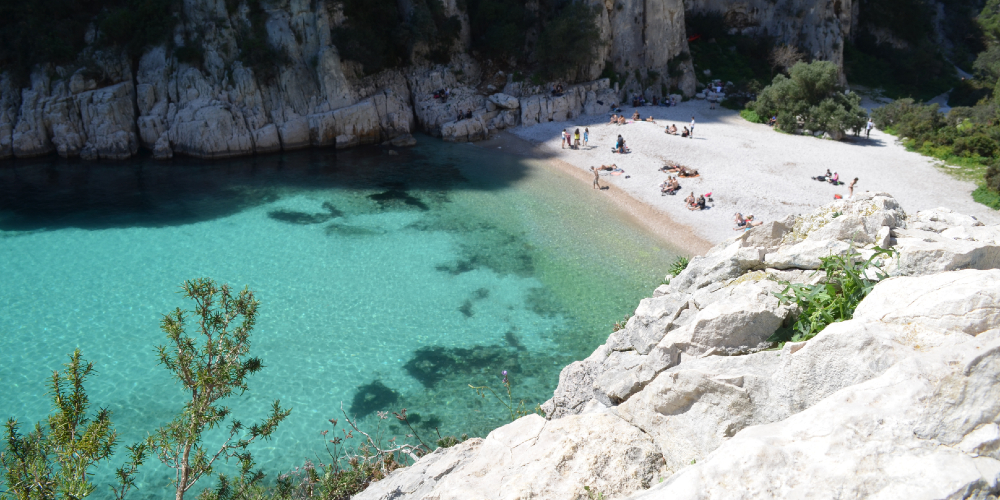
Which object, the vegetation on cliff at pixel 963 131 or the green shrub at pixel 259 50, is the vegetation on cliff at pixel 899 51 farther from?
the green shrub at pixel 259 50

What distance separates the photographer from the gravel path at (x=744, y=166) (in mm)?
26688

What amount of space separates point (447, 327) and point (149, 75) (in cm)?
2936

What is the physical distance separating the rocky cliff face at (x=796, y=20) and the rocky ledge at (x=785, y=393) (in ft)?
144

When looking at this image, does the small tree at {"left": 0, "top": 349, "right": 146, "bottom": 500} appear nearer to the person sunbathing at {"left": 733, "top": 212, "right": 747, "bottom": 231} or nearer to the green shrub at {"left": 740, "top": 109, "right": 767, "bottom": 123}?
the person sunbathing at {"left": 733, "top": 212, "right": 747, "bottom": 231}

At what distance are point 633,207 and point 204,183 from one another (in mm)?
22333

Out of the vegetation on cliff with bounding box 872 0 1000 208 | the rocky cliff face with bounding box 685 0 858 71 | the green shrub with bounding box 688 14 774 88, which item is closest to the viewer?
the vegetation on cliff with bounding box 872 0 1000 208

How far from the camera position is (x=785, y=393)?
5895 millimetres

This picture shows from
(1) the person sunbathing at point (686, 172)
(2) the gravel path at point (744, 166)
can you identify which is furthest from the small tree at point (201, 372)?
(1) the person sunbathing at point (686, 172)

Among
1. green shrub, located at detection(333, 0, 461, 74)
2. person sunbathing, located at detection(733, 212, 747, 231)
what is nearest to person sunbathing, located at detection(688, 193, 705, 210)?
person sunbathing, located at detection(733, 212, 747, 231)

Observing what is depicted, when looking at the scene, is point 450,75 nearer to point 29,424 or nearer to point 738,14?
point 738,14

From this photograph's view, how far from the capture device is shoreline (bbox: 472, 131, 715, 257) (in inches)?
971

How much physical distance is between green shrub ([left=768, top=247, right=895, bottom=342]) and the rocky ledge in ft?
0.70

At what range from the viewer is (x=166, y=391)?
1533cm

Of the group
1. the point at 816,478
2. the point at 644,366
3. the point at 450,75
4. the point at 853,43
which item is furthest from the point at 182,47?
the point at 853,43
